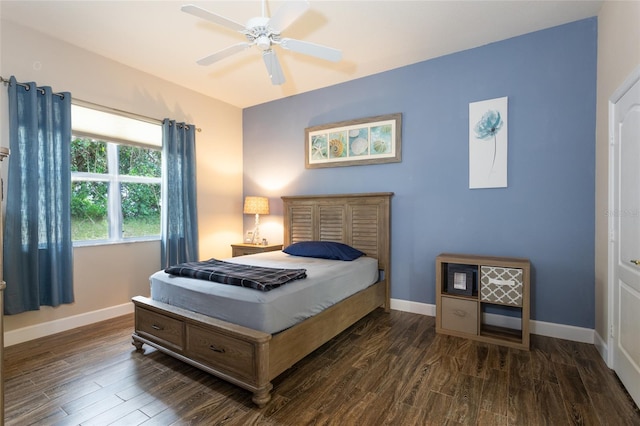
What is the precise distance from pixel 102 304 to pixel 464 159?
4.13 meters

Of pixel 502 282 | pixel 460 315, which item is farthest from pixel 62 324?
pixel 502 282

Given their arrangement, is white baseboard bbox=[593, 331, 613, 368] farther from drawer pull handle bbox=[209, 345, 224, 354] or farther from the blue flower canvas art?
drawer pull handle bbox=[209, 345, 224, 354]

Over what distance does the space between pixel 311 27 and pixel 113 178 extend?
2684 mm

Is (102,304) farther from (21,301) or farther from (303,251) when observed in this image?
(303,251)

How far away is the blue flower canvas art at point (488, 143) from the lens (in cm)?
304

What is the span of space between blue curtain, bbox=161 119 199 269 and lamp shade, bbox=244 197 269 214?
69cm

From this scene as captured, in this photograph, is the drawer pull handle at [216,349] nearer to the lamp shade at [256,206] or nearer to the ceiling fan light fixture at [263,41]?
the ceiling fan light fixture at [263,41]

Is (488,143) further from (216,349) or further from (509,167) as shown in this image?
(216,349)

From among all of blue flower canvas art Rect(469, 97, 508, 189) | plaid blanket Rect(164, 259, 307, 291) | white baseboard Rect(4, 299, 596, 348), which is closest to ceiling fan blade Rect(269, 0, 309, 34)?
plaid blanket Rect(164, 259, 307, 291)

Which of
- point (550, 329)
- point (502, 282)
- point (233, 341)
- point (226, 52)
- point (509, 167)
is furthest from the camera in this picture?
point (509, 167)

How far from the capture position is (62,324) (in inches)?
120

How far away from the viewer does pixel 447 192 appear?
3330 millimetres

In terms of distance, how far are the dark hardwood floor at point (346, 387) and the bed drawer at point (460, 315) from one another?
136mm

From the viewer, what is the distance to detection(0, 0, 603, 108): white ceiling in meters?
2.55
